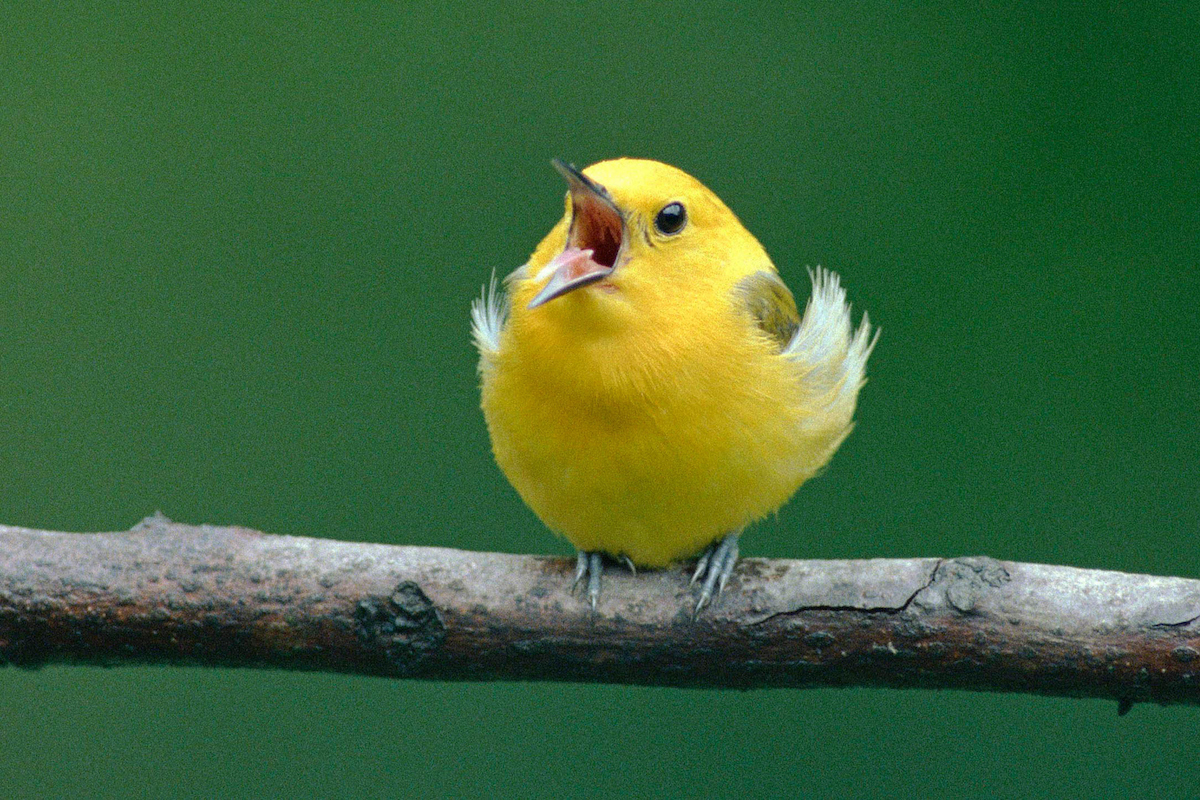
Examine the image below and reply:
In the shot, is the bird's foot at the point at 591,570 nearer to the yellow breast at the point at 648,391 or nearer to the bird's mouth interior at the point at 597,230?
the yellow breast at the point at 648,391

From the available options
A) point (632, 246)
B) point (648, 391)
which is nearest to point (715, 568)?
point (648, 391)

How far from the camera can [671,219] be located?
3.28m

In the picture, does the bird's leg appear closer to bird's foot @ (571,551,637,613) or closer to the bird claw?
bird's foot @ (571,551,637,613)

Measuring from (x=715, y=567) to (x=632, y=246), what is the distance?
2.88ft

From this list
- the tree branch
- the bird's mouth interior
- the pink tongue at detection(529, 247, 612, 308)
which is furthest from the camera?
the bird's mouth interior

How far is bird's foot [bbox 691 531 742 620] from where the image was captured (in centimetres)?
327

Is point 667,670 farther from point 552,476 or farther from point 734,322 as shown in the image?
point 734,322

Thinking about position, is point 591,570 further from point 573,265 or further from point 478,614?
point 573,265

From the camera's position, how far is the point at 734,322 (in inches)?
133

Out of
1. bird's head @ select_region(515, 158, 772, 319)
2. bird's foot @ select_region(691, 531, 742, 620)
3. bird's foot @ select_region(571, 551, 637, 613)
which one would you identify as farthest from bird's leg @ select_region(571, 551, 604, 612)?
bird's head @ select_region(515, 158, 772, 319)

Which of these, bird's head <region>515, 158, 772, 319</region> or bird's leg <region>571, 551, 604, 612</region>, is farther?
bird's leg <region>571, 551, 604, 612</region>

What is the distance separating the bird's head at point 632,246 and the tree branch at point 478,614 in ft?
2.48

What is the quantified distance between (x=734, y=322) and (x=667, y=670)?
0.94 meters

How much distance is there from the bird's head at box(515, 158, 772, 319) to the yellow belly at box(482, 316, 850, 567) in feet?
0.56
